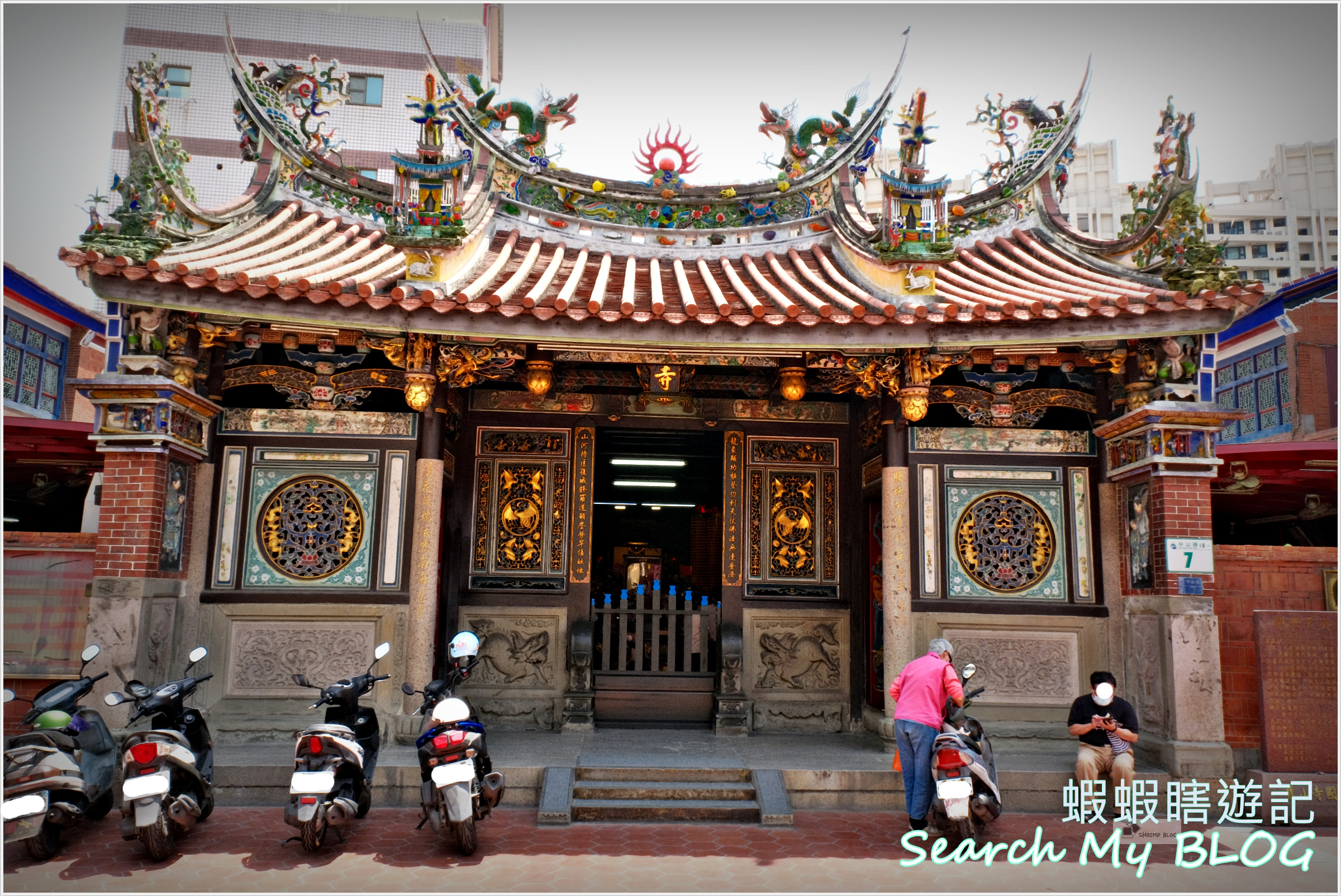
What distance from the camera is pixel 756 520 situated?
9367 millimetres

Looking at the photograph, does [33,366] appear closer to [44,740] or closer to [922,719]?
[44,740]

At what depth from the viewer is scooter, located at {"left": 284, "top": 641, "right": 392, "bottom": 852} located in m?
5.53

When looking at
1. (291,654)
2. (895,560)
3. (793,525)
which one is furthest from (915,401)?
(291,654)

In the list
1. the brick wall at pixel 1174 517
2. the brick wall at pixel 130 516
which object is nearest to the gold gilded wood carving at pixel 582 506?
the brick wall at pixel 130 516

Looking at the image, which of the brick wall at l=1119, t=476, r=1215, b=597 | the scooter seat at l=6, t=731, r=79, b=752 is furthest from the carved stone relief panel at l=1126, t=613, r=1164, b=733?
the scooter seat at l=6, t=731, r=79, b=752

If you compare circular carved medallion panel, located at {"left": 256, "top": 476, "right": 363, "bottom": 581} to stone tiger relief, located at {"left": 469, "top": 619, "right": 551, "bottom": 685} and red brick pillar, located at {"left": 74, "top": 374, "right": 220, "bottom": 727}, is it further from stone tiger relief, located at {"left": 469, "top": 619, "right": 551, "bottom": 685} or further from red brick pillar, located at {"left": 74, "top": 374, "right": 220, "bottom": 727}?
stone tiger relief, located at {"left": 469, "top": 619, "right": 551, "bottom": 685}

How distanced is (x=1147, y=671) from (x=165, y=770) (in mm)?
7426

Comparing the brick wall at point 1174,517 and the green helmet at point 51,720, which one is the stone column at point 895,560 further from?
the green helmet at point 51,720

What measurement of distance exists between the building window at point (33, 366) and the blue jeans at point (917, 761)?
609 inches

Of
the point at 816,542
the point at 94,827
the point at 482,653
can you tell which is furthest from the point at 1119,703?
the point at 94,827

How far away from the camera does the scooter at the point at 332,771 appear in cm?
553

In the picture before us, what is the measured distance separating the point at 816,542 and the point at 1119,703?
3.40 m

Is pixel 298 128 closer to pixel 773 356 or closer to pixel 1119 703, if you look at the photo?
pixel 773 356

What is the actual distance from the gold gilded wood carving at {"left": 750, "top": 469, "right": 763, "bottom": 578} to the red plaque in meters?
4.31
